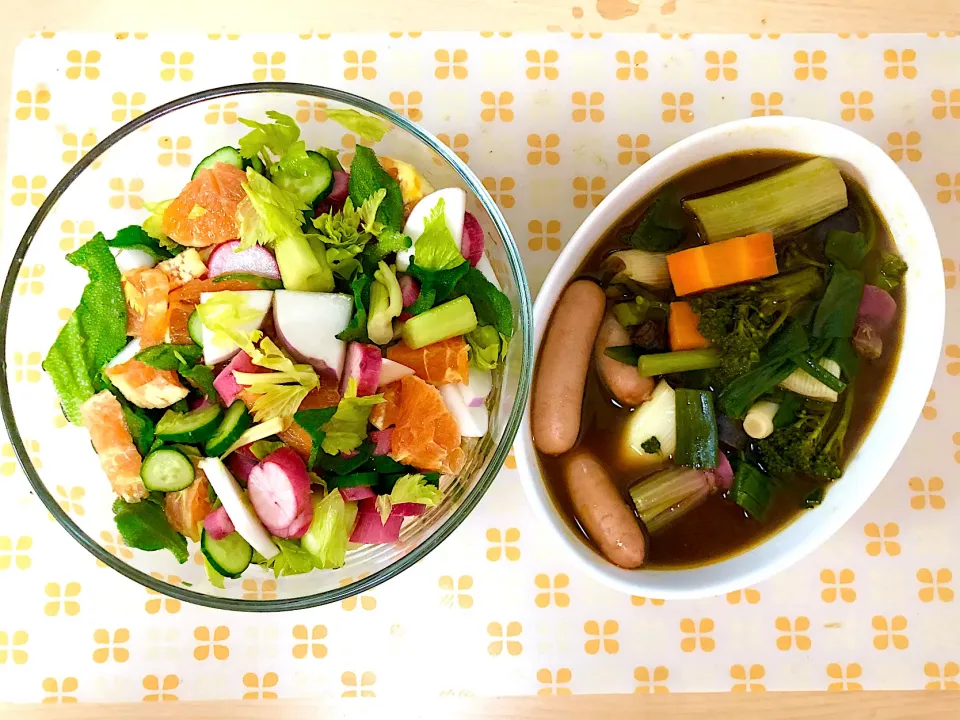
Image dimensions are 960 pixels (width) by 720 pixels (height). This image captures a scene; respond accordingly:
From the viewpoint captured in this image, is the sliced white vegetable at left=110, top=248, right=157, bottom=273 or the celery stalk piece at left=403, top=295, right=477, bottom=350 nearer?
the celery stalk piece at left=403, top=295, right=477, bottom=350

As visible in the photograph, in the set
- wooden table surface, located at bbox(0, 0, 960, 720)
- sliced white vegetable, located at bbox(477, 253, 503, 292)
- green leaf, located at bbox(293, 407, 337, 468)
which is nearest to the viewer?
green leaf, located at bbox(293, 407, 337, 468)

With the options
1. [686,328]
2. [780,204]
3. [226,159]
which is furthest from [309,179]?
[780,204]

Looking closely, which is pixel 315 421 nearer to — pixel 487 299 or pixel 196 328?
pixel 196 328

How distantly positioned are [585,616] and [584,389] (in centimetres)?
53

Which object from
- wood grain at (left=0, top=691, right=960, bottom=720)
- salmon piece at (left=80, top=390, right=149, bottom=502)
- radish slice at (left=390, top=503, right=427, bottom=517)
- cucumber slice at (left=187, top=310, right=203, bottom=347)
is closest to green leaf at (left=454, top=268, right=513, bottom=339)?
radish slice at (left=390, top=503, right=427, bottom=517)

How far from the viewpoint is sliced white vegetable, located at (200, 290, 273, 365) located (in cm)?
132

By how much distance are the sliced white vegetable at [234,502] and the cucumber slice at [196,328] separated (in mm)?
216

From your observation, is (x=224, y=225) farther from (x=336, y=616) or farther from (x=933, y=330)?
(x=933, y=330)

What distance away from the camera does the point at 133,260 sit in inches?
57.7

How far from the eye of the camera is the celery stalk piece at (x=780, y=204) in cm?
157

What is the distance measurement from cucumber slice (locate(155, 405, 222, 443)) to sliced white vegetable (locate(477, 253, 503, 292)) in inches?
22.3

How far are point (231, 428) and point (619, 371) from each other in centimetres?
78

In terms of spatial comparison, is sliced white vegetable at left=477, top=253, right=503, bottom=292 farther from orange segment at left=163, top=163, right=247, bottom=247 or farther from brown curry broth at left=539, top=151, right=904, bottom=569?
orange segment at left=163, top=163, right=247, bottom=247

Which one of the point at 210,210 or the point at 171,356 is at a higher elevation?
the point at 210,210
